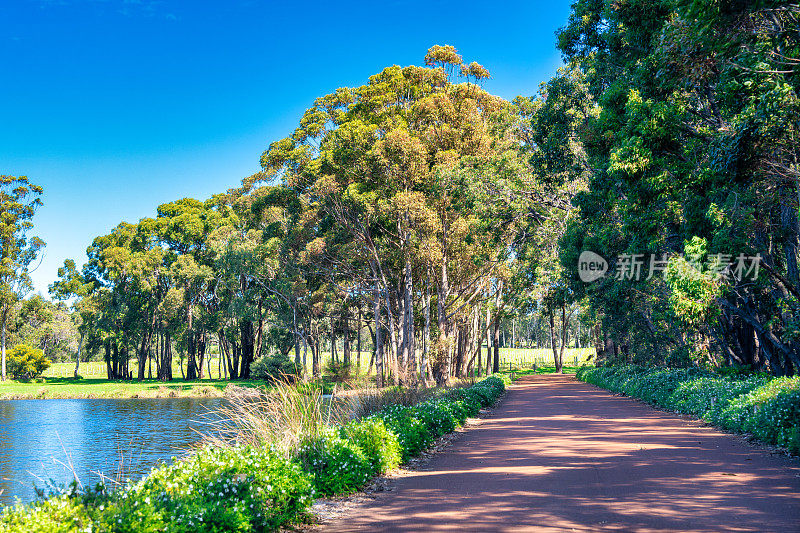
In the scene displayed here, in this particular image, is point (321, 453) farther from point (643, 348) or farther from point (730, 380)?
point (643, 348)

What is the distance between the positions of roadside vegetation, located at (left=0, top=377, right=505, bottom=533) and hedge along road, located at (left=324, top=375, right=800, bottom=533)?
49 cm

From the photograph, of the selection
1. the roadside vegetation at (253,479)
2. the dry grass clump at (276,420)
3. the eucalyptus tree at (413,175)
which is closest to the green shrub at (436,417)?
the roadside vegetation at (253,479)

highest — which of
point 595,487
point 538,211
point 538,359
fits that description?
point 538,211

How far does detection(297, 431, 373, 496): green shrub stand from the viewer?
689cm

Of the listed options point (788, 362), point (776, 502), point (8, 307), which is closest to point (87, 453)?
point (776, 502)

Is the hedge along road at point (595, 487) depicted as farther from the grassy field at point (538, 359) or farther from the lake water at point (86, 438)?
the grassy field at point (538, 359)

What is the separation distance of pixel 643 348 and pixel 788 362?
13387 millimetres

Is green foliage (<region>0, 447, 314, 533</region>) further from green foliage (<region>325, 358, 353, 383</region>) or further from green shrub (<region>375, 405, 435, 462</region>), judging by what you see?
green foliage (<region>325, 358, 353, 383</region>)

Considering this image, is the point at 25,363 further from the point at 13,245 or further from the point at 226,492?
the point at 226,492

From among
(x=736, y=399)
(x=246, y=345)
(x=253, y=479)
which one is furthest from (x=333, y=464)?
(x=246, y=345)

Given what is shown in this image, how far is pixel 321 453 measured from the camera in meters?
7.13

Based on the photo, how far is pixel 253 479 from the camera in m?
5.45

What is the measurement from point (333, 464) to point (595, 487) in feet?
10.00

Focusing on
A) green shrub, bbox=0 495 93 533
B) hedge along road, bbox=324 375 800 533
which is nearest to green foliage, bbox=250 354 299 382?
hedge along road, bbox=324 375 800 533
